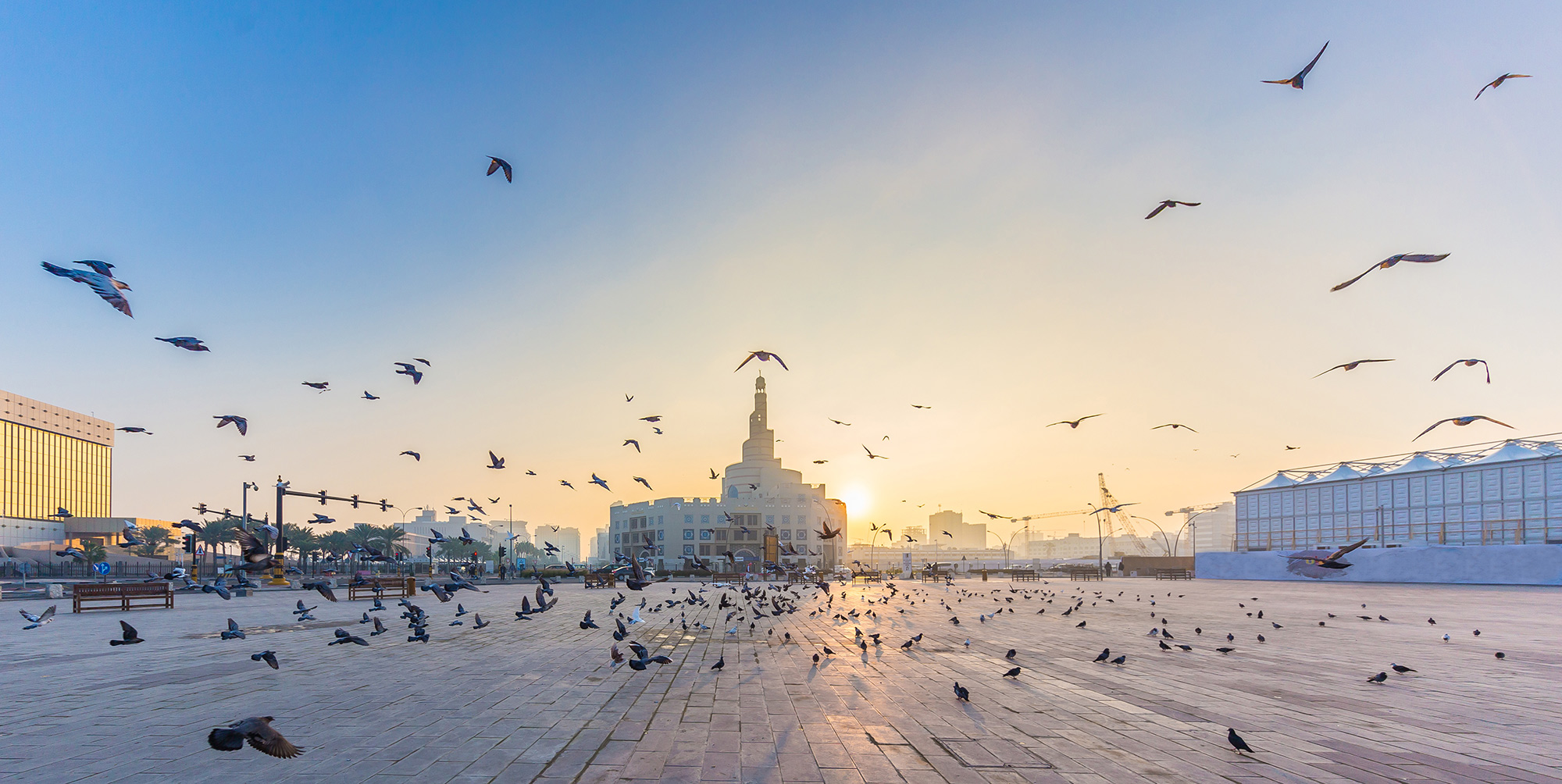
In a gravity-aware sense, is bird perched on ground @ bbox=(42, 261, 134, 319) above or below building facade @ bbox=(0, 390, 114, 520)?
above

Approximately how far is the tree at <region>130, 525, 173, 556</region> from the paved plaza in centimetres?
9556

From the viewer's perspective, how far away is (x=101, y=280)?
29.3 ft

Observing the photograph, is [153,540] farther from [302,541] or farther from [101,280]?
[101,280]

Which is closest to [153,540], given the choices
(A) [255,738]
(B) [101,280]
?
(B) [101,280]

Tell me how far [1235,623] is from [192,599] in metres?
38.8

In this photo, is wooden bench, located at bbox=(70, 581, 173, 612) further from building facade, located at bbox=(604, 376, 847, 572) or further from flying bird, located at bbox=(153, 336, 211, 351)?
building facade, located at bbox=(604, 376, 847, 572)

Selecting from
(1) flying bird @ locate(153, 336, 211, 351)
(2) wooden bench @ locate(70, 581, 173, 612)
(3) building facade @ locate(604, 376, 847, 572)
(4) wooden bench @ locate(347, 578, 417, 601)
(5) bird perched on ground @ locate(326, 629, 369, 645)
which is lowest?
(3) building facade @ locate(604, 376, 847, 572)

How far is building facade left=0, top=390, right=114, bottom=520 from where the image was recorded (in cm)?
11431

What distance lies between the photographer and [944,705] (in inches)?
391

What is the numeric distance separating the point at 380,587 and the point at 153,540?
92.2 meters

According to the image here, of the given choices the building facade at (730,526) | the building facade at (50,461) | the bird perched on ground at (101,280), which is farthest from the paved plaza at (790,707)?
the building facade at (50,461)

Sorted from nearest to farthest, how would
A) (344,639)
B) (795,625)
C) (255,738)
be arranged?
1. (255,738)
2. (344,639)
3. (795,625)

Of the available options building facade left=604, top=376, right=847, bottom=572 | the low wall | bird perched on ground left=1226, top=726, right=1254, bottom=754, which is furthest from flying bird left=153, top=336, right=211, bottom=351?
building facade left=604, top=376, right=847, bottom=572

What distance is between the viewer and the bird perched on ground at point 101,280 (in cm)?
876
